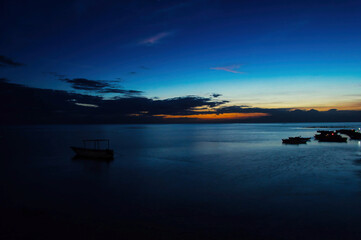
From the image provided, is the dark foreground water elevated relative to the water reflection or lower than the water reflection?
elevated

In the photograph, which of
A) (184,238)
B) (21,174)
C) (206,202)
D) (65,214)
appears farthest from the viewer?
(21,174)

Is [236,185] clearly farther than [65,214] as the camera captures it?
Yes

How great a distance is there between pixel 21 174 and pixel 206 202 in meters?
26.8

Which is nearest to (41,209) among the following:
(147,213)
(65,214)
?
(65,214)

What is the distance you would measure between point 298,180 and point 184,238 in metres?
18.9

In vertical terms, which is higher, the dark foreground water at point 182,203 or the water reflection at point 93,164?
the dark foreground water at point 182,203

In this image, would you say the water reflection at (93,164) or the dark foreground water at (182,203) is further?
the water reflection at (93,164)

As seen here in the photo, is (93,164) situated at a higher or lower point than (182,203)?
lower

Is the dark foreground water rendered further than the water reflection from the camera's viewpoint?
No

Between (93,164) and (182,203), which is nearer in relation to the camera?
(182,203)

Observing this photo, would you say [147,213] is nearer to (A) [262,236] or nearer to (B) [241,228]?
(B) [241,228]

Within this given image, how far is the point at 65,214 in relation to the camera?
1606cm

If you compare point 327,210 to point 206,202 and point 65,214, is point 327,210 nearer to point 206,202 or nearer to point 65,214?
point 206,202

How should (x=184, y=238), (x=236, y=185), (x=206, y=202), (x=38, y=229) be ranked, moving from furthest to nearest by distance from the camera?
(x=236, y=185) → (x=206, y=202) → (x=38, y=229) → (x=184, y=238)
